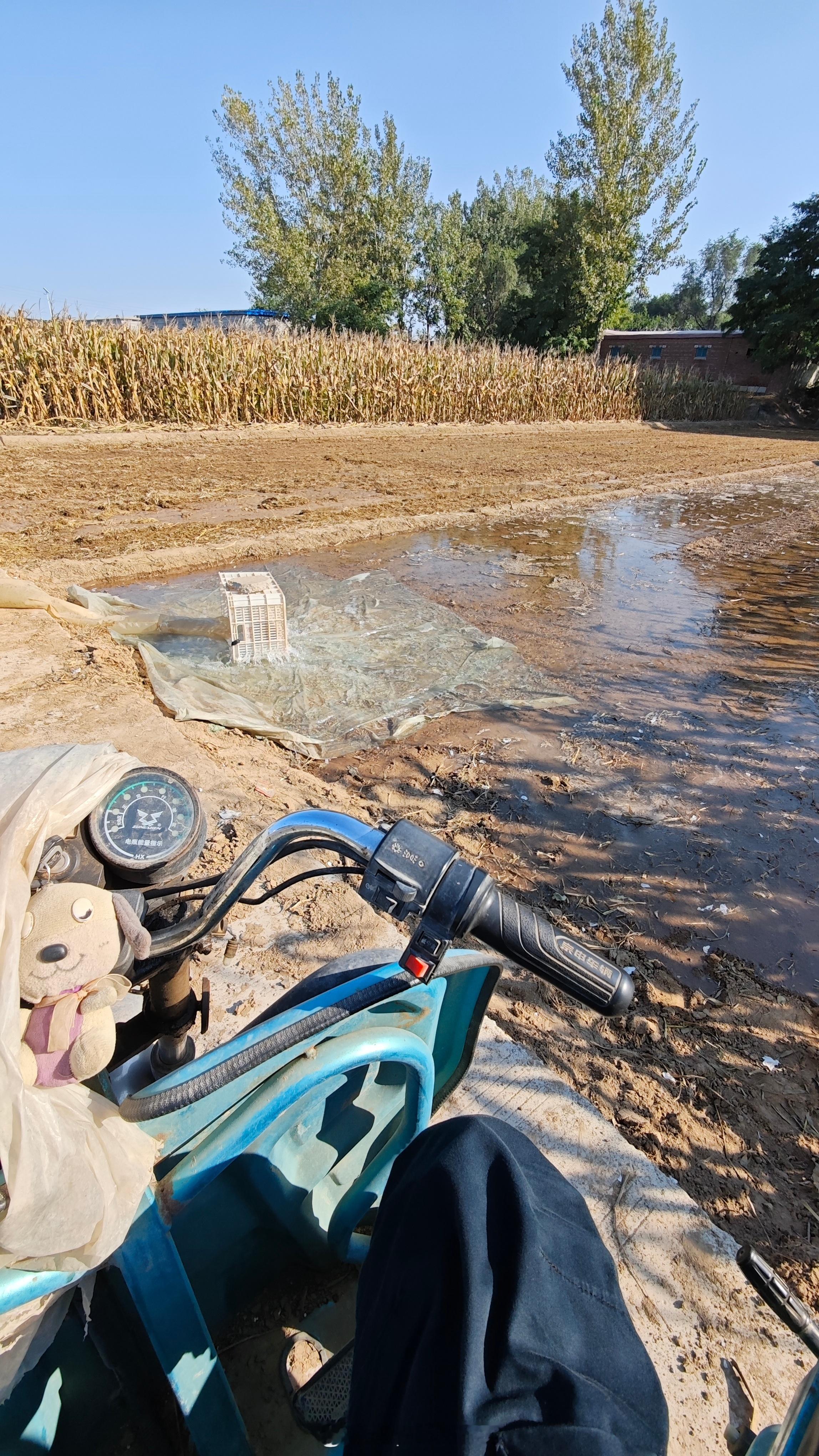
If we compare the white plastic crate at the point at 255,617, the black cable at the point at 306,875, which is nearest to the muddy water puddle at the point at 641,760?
the white plastic crate at the point at 255,617

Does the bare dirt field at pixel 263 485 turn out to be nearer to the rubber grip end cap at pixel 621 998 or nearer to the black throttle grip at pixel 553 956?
the black throttle grip at pixel 553 956

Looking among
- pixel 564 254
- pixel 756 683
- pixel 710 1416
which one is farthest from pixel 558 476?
pixel 564 254

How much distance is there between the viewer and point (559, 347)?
3158cm

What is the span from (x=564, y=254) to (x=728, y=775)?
116 feet

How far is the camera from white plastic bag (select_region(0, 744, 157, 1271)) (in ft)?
2.25

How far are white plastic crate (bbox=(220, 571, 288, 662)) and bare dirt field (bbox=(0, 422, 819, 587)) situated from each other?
2.37 meters

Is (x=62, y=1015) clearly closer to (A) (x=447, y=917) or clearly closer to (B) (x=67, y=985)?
(B) (x=67, y=985)

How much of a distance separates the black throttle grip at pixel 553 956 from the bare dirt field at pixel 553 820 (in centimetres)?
151

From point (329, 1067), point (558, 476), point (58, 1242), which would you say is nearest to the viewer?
point (58, 1242)

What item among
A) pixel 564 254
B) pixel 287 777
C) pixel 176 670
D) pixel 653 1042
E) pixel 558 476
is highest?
pixel 564 254

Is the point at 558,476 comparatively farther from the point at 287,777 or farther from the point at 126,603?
the point at 287,777

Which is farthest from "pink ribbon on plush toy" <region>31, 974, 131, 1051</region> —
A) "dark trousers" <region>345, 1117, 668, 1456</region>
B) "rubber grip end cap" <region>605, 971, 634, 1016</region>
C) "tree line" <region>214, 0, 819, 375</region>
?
"tree line" <region>214, 0, 819, 375</region>

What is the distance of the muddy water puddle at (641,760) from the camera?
3.24 metres

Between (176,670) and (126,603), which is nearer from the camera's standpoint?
(176,670)
